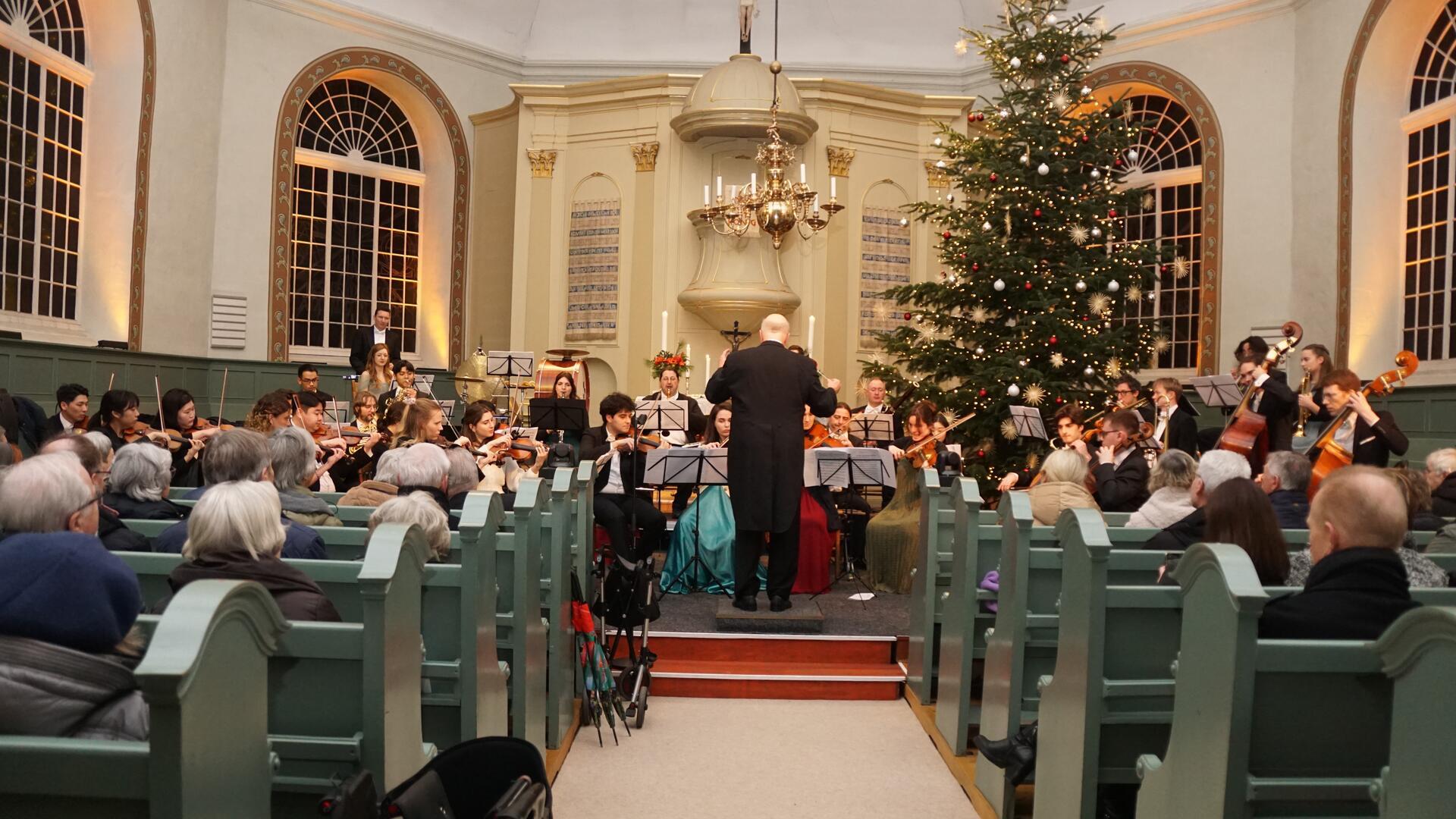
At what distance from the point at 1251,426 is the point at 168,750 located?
7.12 meters

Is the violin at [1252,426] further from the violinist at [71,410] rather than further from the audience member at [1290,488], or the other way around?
the violinist at [71,410]

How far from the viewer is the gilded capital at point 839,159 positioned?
13.8m

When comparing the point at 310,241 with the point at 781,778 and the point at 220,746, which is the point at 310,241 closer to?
the point at 781,778

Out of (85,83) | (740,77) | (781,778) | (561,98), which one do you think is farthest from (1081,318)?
(85,83)

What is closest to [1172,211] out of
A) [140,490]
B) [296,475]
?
[296,475]

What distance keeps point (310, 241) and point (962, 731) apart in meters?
11.6

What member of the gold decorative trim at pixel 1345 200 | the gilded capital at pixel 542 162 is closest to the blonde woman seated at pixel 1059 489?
the gold decorative trim at pixel 1345 200

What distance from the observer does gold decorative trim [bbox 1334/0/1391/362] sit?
454 inches

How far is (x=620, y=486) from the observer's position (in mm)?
8070

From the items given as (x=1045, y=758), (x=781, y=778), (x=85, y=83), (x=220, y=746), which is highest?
(x=85, y=83)

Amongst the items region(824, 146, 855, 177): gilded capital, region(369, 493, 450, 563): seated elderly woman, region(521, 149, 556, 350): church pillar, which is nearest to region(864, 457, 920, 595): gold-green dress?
region(369, 493, 450, 563): seated elderly woman

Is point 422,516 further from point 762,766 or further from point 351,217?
point 351,217

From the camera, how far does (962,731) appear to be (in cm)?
512

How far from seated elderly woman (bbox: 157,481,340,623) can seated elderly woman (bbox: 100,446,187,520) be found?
158cm
